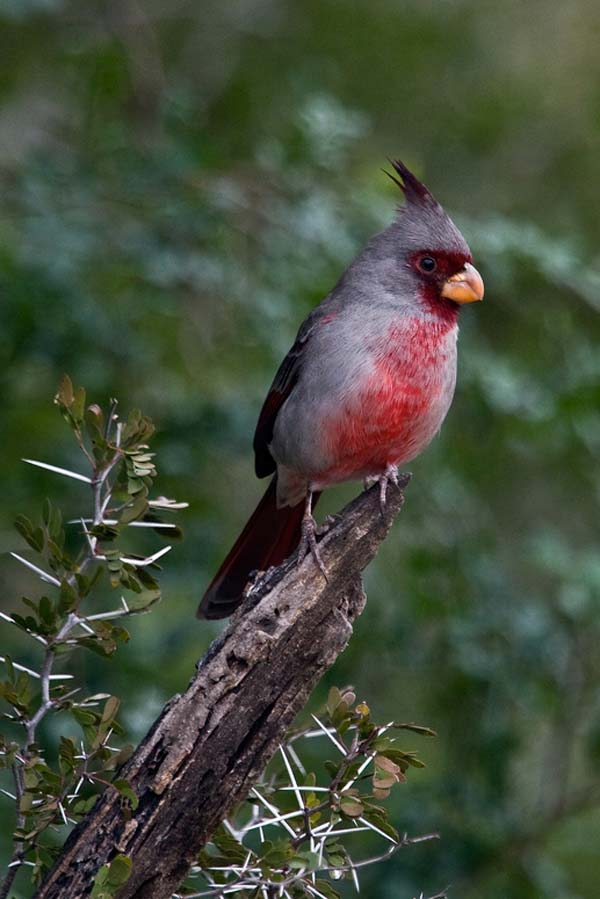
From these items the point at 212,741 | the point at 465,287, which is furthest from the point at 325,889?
the point at 465,287

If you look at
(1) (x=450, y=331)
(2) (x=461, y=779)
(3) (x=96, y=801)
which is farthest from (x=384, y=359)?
(3) (x=96, y=801)

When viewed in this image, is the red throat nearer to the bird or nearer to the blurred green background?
the bird

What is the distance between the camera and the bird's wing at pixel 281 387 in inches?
171

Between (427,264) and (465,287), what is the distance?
161 mm

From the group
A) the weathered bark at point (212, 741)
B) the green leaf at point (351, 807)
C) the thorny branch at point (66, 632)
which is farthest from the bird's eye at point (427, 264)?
the green leaf at point (351, 807)

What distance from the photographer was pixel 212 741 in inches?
100

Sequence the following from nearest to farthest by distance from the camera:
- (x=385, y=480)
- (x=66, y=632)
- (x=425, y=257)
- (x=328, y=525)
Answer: (x=66, y=632) < (x=328, y=525) < (x=385, y=480) < (x=425, y=257)

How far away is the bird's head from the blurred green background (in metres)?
0.17

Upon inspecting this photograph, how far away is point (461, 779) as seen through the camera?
4.54 m

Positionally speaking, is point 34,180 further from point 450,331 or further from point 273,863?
point 273,863

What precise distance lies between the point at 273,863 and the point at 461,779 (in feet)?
7.26

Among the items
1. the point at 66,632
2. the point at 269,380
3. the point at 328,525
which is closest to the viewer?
the point at 66,632

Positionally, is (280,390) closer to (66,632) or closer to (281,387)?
(281,387)

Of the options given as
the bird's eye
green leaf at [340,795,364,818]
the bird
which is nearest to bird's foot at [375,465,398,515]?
the bird
